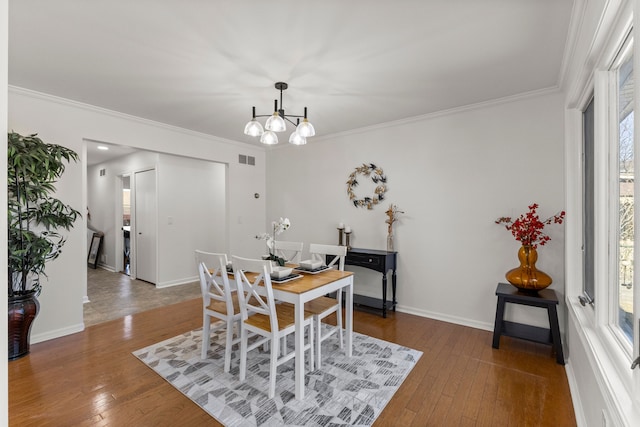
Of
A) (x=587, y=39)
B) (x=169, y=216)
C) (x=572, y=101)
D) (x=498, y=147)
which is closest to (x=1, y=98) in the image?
(x=587, y=39)

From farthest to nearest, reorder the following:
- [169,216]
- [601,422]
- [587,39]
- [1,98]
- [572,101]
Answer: [169,216]
[572,101]
[587,39]
[601,422]
[1,98]

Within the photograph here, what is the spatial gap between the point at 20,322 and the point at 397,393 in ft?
10.4

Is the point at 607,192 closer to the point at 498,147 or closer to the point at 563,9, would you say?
the point at 563,9

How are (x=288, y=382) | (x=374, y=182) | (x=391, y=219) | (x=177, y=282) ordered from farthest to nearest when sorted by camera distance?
(x=177, y=282) → (x=374, y=182) → (x=391, y=219) → (x=288, y=382)

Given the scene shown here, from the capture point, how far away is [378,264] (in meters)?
3.56

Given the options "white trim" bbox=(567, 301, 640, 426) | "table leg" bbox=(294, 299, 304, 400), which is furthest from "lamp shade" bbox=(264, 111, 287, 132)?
"white trim" bbox=(567, 301, 640, 426)

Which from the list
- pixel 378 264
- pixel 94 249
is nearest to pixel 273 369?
pixel 378 264

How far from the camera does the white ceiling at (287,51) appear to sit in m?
1.73

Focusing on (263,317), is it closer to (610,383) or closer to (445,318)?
(610,383)

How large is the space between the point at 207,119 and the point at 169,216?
2186mm

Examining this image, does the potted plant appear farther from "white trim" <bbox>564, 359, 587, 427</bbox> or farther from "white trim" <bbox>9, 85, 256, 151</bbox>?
"white trim" <bbox>564, 359, 587, 427</bbox>

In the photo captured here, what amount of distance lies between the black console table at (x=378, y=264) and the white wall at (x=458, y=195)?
0.40ft

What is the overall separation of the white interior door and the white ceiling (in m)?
2.18

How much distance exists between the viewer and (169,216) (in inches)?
200
